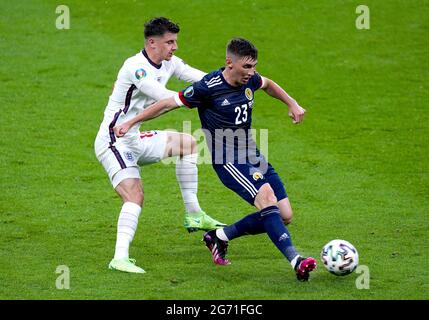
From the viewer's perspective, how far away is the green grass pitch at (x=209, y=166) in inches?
360

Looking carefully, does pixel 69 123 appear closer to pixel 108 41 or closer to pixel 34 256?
pixel 108 41

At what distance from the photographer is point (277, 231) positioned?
897cm

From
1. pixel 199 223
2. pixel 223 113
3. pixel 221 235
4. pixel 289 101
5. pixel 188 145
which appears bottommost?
pixel 221 235

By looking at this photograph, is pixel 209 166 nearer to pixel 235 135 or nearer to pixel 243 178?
pixel 235 135

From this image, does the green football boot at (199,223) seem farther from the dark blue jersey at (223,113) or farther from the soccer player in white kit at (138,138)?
the dark blue jersey at (223,113)

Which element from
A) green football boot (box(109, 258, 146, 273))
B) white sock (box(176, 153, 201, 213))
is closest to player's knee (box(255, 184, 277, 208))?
green football boot (box(109, 258, 146, 273))

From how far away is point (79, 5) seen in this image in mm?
20500

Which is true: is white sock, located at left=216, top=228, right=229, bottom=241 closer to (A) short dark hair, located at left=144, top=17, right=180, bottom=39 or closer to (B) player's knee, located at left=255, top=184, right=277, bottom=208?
(B) player's knee, located at left=255, top=184, right=277, bottom=208

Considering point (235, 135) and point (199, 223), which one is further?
point (199, 223)

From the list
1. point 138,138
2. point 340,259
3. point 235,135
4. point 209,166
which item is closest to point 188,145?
point 138,138

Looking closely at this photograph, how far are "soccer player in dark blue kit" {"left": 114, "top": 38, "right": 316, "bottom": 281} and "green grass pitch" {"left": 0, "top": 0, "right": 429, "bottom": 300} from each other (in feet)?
1.42

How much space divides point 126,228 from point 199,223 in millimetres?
1383

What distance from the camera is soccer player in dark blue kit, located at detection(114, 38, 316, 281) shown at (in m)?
9.13

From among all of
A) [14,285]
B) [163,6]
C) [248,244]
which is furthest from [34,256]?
[163,6]
